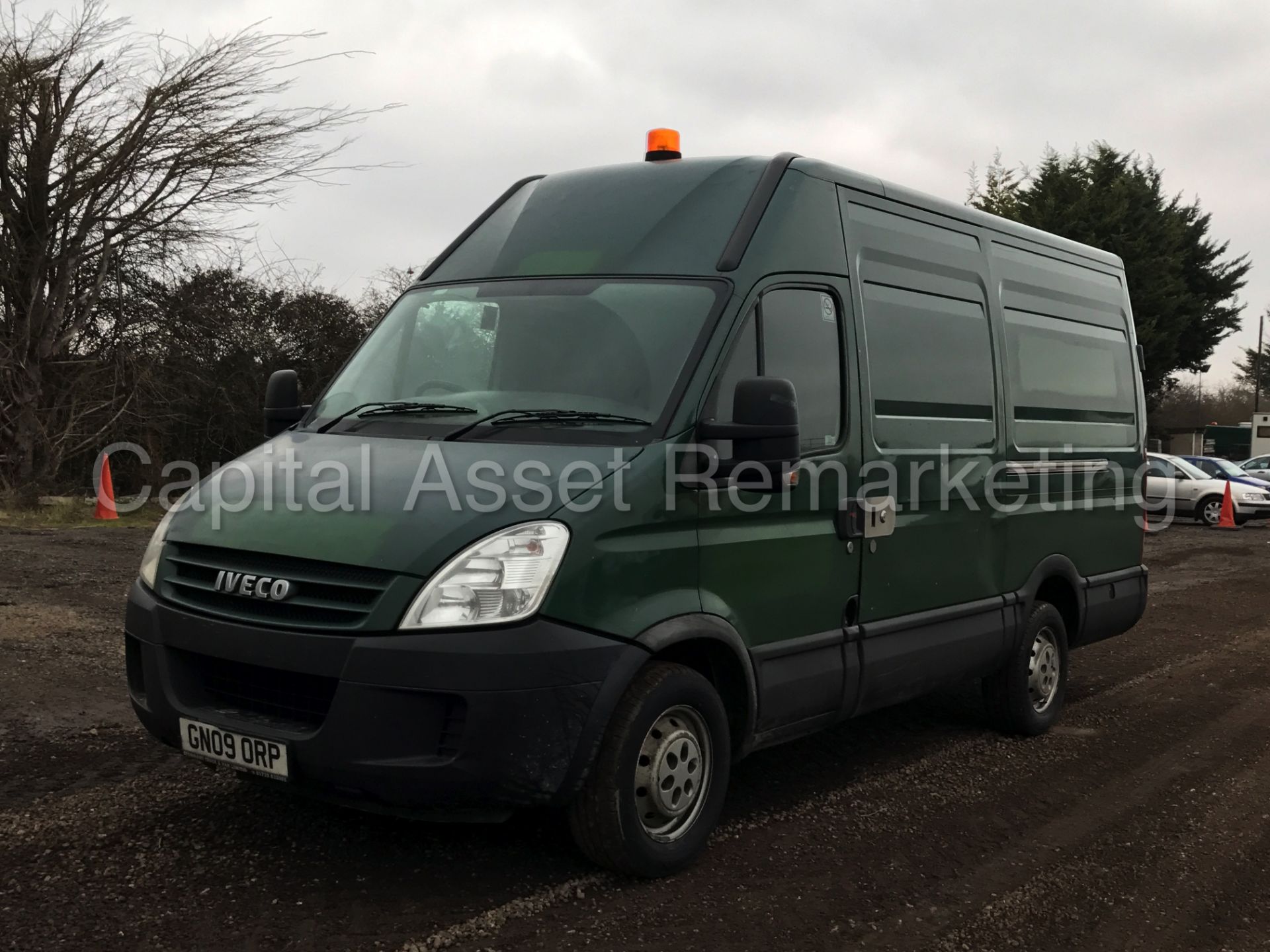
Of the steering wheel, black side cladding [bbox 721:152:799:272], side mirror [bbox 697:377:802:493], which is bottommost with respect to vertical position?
side mirror [bbox 697:377:802:493]

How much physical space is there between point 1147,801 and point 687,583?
8.16 feet

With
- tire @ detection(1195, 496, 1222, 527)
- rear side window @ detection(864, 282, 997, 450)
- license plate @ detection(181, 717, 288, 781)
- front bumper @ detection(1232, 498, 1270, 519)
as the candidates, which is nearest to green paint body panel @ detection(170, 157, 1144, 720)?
rear side window @ detection(864, 282, 997, 450)

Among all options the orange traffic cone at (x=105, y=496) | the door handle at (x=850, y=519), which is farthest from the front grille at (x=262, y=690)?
the orange traffic cone at (x=105, y=496)

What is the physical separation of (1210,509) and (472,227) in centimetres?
2177

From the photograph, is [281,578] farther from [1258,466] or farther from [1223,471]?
[1258,466]

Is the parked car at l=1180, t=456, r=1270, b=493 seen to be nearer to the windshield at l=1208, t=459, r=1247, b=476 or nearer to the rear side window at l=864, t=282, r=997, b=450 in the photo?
the windshield at l=1208, t=459, r=1247, b=476

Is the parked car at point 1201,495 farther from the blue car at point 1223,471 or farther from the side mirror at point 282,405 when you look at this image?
the side mirror at point 282,405

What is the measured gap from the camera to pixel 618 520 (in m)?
3.99

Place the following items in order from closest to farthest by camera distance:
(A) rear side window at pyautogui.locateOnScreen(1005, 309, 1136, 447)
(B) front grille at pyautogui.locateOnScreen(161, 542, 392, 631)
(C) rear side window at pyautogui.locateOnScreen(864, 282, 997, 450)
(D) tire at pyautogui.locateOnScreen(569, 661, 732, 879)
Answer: (B) front grille at pyautogui.locateOnScreen(161, 542, 392, 631)
(D) tire at pyautogui.locateOnScreen(569, 661, 732, 879)
(C) rear side window at pyautogui.locateOnScreen(864, 282, 997, 450)
(A) rear side window at pyautogui.locateOnScreen(1005, 309, 1136, 447)

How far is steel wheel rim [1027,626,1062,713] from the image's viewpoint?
21.5 feet

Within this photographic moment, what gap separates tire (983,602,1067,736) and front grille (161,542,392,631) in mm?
3786

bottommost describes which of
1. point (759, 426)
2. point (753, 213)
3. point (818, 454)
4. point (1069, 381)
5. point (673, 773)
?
point (673, 773)

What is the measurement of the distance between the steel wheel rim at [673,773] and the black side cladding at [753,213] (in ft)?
5.41

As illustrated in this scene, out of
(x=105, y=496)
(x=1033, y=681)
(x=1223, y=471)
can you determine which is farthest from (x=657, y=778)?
(x=1223, y=471)
